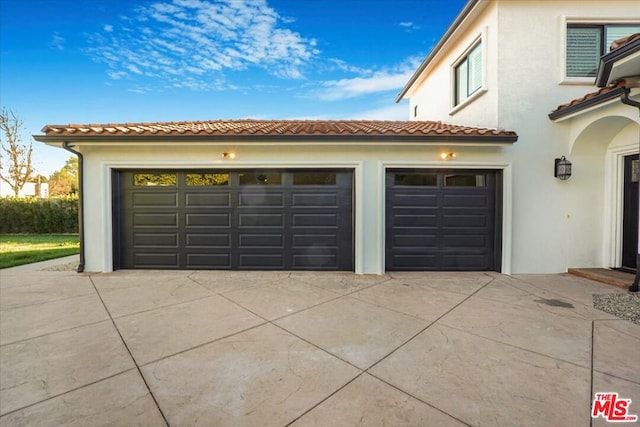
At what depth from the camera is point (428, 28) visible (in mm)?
10859

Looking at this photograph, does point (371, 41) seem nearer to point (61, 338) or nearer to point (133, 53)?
point (133, 53)

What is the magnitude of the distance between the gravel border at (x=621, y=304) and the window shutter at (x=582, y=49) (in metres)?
5.01

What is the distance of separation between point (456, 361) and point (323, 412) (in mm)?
1519

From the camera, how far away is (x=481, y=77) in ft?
22.8

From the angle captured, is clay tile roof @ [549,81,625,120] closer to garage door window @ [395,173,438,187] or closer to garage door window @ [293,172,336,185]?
garage door window @ [395,173,438,187]

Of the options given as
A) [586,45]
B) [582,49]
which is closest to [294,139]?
[582,49]

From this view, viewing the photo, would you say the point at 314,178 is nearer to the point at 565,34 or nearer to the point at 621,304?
the point at 621,304

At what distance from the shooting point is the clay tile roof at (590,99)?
4.71 m

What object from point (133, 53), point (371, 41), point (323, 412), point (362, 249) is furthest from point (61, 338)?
point (371, 41)

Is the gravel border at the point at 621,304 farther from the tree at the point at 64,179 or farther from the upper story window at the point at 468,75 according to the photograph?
→ the tree at the point at 64,179

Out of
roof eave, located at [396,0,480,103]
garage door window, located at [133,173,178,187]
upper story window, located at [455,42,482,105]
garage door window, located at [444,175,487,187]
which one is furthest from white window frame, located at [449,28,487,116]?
garage door window, located at [133,173,178,187]

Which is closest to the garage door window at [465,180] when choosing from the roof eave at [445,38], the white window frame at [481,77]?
the white window frame at [481,77]

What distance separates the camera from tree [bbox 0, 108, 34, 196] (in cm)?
1903

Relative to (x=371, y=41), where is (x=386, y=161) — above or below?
below
